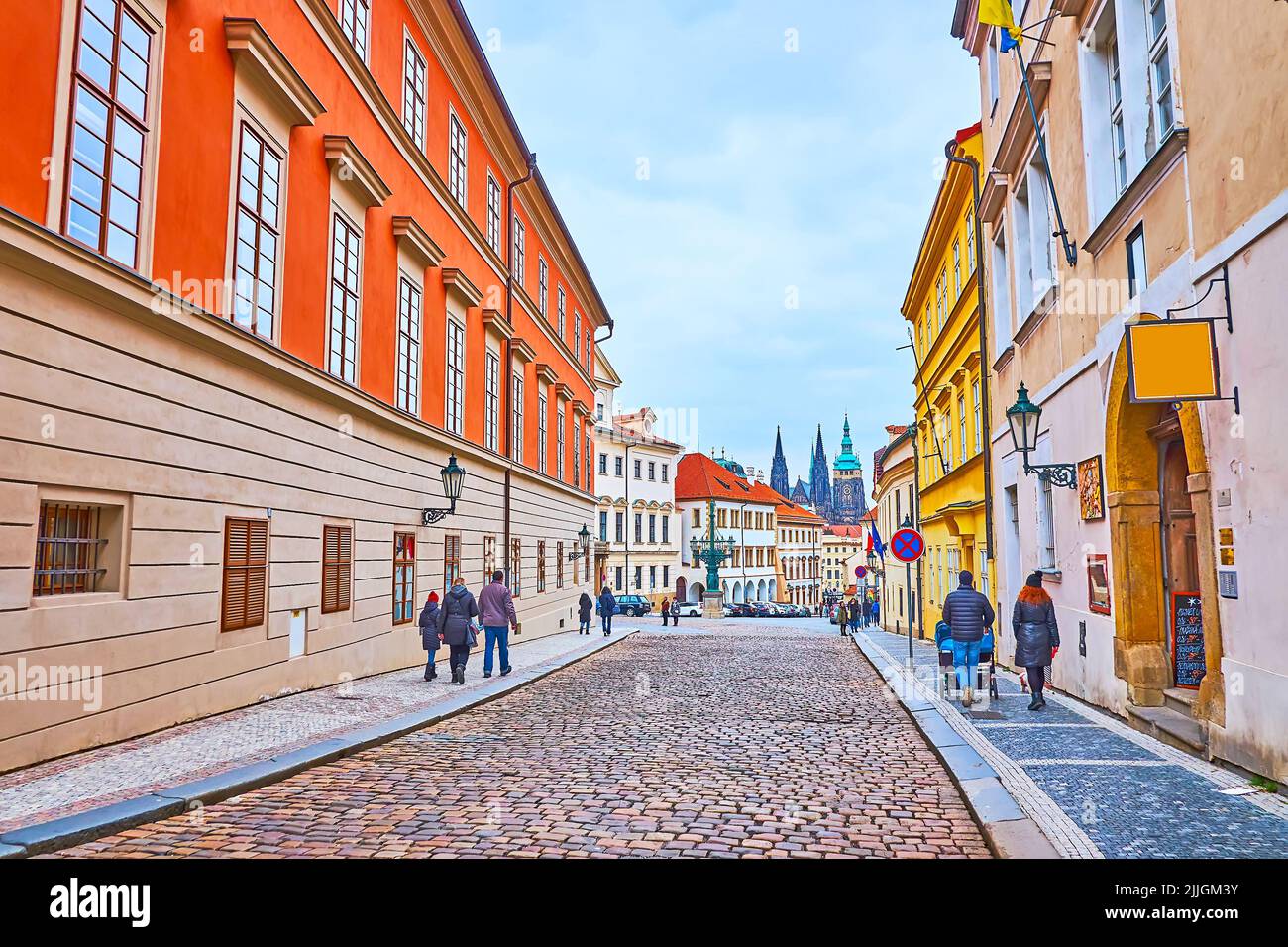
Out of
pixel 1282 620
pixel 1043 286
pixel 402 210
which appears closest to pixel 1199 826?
pixel 1282 620

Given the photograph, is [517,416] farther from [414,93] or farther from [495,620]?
[495,620]

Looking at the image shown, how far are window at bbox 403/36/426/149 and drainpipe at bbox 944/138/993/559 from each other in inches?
414

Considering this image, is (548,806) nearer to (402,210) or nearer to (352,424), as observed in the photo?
(352,424)

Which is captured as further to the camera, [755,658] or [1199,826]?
[755,658]

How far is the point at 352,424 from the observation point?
13.7 meters

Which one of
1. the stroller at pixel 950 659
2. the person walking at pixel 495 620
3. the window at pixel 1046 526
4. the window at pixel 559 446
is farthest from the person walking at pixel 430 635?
the window at pixel 559 446

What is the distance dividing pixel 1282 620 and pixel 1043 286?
303 inches

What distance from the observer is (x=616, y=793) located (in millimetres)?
6613

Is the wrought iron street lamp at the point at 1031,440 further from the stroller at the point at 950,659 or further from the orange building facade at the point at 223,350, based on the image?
the orange building facade at the point at 223,350

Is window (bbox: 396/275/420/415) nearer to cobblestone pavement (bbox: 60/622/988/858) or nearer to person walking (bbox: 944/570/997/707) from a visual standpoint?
cobblestone pavement (bbox: 60/622/988/858)

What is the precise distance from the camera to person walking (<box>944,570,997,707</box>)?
11.1 meters

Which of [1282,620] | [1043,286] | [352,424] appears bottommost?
[1282,620]

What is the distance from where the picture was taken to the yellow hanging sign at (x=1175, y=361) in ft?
22.5

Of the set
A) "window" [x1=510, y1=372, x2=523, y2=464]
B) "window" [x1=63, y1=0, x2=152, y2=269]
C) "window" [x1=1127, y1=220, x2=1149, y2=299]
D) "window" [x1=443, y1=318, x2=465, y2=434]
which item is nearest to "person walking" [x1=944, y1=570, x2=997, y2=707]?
"window" [x1=1127, y1=220, x2=1149, y2=299]
